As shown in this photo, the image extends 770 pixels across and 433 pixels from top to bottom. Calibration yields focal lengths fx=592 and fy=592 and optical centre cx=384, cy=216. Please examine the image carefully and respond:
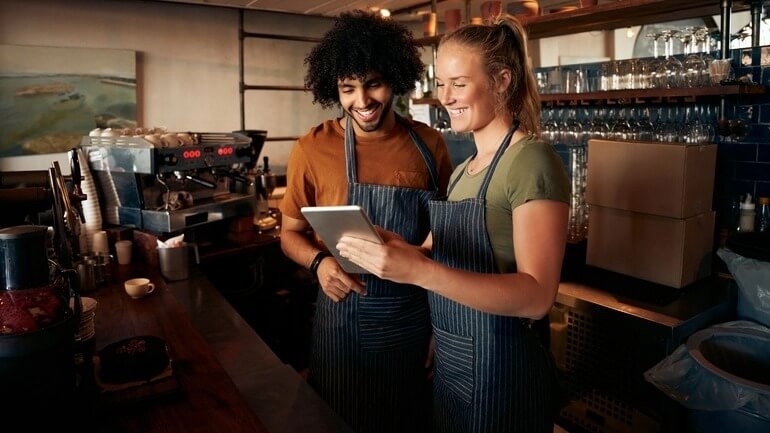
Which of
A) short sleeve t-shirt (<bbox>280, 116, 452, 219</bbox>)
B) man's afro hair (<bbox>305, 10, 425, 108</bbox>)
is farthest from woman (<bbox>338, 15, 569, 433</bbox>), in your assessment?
man's afro hair (<bbox>305, 10, 425, 108</bbox>)

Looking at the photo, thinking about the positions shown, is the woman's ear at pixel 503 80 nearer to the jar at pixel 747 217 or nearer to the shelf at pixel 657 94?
the shelf at pixel 657 94

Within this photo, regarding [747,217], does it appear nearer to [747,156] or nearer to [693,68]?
[747,156]

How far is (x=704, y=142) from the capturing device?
286 cm

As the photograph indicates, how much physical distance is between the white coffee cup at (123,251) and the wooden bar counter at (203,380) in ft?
1.24

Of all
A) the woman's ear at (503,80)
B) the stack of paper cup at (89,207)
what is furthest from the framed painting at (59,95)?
the woman's ear at (503,80)

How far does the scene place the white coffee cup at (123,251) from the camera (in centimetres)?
280

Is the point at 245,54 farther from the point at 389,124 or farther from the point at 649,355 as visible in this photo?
the point at 649,355

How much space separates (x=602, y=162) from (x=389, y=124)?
1231mm

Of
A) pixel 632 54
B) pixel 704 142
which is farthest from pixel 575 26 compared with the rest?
pixel 632 54

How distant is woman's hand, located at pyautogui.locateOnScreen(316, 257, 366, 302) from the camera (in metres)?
1.83

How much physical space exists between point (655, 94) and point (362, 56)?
1598 mm

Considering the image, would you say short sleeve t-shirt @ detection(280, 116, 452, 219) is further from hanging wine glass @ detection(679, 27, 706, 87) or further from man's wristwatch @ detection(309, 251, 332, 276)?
hanging wine glass @ detection(679, 27, 706, 87)

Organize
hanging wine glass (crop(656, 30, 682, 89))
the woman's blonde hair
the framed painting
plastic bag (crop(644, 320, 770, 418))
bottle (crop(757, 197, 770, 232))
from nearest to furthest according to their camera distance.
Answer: the woman's blonde hair, plastic bag (crop(644, 320, 770, 418)), bottle (crop(757, 197, 770, 232)), hanging wine glass (crop(656, 30, 682, 89)), the framed painting

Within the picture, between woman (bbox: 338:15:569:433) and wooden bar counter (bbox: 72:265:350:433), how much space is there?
39 centimetres
